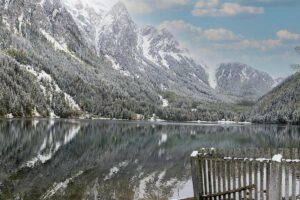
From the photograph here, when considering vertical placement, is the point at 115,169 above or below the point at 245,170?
below

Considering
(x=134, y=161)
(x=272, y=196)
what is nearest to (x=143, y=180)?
(x=134, y=161)

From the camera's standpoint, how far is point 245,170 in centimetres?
2119

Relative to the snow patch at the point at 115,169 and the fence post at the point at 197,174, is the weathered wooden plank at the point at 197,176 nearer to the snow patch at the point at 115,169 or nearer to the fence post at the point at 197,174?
the fence post at the point at 197,174

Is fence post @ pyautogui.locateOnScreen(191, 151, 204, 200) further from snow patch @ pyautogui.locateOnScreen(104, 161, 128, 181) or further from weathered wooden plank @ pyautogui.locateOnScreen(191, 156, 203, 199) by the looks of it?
snow patch @ pyautogui.locateOnScreen(104, 161, 128, 181)

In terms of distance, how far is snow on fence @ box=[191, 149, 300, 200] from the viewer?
20.5 metres

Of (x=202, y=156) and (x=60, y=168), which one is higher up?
(x=202, y=156)

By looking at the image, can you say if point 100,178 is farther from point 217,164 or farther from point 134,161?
point 217,164

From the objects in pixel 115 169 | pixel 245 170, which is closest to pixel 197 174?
pixel 245 170

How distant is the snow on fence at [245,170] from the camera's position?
67.3 feet

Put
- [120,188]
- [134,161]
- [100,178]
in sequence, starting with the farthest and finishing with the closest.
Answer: [134,161]
[100,178]
[120,188]

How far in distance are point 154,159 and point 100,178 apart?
19.8 m

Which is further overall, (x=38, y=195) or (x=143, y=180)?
(x=143, y=180)

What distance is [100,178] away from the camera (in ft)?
135

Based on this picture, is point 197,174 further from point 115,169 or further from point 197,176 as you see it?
point 115,169
